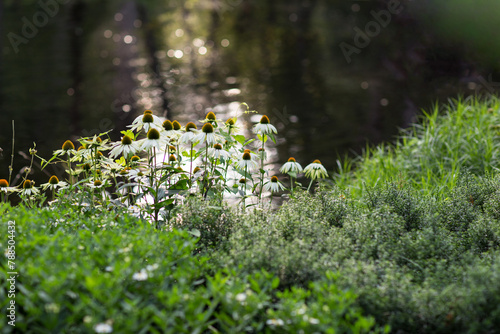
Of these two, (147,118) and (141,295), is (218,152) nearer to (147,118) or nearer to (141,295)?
(147,118)

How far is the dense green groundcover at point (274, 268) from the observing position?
187cm

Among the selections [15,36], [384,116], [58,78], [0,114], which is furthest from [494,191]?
[15,36]

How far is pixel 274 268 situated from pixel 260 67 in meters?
8.93

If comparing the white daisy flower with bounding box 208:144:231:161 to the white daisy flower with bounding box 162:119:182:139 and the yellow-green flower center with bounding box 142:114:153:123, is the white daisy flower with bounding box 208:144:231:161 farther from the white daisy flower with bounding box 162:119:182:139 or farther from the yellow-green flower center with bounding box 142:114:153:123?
the yellow-green flower center with bounding box 142:114:153:123

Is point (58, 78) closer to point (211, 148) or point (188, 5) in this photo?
point (211, 148)

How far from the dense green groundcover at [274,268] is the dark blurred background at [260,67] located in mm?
3418

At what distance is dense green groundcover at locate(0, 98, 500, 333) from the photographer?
1870 millimetres

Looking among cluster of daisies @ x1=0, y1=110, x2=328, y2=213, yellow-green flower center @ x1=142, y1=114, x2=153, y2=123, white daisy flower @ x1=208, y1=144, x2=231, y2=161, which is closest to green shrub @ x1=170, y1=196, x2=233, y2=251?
cluster of daisies @ x1=0, y1=110, x2=328, y2=213

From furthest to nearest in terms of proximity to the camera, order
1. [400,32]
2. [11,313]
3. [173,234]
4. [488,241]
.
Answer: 1. [400,32]
2. [488,241]
3. [173,234]
4. [11,313]

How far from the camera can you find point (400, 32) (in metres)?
13.2

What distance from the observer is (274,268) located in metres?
2.32

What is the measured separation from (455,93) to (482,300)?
23.8 feet

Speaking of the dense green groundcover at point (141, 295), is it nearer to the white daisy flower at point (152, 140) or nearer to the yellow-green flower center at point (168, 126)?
the white daisy flower at point (152, 140)

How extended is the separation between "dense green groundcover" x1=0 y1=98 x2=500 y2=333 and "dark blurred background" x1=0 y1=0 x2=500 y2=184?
135 inches
